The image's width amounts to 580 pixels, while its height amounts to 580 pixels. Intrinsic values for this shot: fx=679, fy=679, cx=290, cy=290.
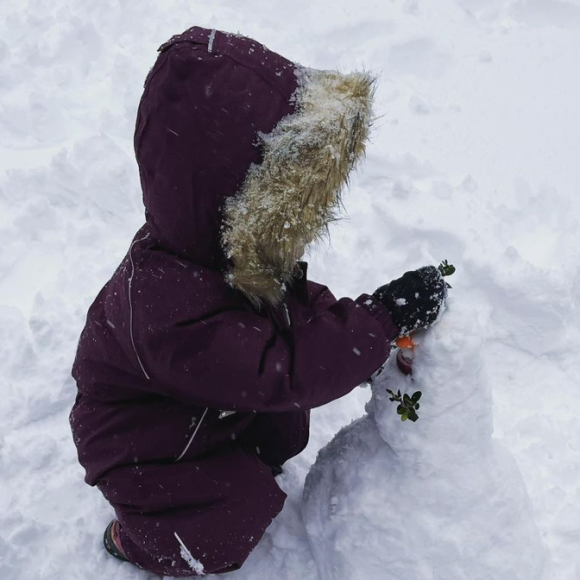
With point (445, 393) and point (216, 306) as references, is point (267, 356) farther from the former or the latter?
point (445, 393)

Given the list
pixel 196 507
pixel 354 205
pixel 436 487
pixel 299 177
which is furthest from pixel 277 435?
pixel 354 205

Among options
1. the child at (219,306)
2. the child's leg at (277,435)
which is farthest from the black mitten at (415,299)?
the child's leg at (277,435)

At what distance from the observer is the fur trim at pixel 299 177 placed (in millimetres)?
1234

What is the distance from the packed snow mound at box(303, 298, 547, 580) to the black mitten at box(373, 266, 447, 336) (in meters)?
0.05

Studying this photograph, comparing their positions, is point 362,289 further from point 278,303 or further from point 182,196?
point 182,196

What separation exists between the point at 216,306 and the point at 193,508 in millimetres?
570

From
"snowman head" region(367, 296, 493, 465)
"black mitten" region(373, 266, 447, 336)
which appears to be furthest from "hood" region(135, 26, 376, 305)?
"snowman head" region(367, 296, 493, 465)

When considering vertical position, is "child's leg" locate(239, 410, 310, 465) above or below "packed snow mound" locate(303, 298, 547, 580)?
below

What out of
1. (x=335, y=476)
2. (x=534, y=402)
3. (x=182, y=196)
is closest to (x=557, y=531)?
(x=534, y=402)

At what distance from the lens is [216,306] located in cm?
134

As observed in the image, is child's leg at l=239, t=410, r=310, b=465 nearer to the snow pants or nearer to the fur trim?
the snow pants

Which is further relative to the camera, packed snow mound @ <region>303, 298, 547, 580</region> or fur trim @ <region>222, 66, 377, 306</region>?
packed snow mound @ <region>303, 298, 547, 580</region>

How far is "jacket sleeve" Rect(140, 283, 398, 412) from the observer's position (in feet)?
4.34

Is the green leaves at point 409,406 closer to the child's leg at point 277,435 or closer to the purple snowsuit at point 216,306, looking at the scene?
the purple snowsuit at point 216,306
